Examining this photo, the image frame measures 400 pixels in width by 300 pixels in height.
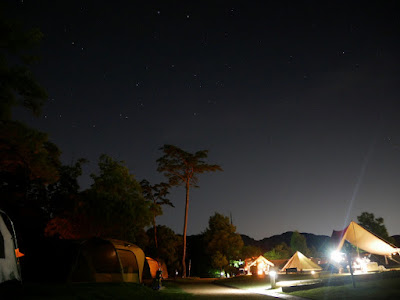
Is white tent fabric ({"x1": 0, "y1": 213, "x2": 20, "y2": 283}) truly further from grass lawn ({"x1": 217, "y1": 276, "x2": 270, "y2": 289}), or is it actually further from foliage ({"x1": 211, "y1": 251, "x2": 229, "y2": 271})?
foliage ({"x1": 211, "y1": 251, "x2": 229, "y2": 271})

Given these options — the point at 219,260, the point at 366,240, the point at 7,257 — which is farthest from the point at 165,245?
the point at 7,257

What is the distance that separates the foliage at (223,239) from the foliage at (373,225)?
26251 millimetres

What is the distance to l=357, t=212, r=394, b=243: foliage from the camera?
5694 cm

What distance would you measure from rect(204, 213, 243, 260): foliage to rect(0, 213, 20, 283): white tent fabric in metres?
42.0

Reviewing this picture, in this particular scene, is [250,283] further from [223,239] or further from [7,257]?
[223,239]

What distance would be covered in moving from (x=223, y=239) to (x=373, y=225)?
3008 cm

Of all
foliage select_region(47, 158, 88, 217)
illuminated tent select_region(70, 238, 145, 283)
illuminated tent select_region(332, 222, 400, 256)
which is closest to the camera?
illuminated tent select_region(70, 238, 145, 283)

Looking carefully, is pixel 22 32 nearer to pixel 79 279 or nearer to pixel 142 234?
pixel 79 279

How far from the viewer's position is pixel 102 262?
16734 mm

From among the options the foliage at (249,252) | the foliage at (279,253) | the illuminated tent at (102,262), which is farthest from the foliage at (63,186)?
the foliage at (279,253)

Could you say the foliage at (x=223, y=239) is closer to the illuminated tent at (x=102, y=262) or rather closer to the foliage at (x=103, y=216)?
the foliage at (x=103, y=216)

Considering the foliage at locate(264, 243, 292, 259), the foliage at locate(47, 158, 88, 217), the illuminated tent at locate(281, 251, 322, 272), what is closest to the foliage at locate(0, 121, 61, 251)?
the foliage at locate(47, 158, 88, 217)

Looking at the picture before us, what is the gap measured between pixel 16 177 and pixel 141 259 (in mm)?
14684

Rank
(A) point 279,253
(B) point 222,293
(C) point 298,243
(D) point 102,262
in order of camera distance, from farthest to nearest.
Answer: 1. (C) point 298,243
2. (A) point 279,253
3. (D) point 102,262
4. (B) point 222,293
